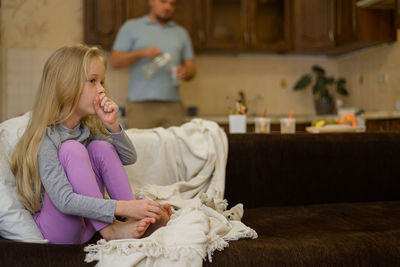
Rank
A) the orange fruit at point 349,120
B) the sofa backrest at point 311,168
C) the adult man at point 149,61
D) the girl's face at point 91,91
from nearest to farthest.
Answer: the girl's face at point 91,91, the sofa backrest at point 311,168, the orange fruit at point 349,120, the adult man at point 149,61

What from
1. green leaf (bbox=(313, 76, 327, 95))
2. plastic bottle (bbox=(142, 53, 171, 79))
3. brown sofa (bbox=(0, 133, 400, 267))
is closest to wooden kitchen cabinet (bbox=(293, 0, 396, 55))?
green leaf (bbox=(313, 76, 327, 95))

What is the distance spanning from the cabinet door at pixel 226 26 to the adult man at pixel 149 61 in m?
0.47

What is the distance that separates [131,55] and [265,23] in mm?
1387

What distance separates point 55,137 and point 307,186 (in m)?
1.17

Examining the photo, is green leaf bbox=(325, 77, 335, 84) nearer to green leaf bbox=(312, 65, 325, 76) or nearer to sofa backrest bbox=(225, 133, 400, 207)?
green leaf bbox=(312, 65, 325, 76)

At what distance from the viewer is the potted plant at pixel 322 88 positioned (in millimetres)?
4465

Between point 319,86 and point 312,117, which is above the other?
point 319,86

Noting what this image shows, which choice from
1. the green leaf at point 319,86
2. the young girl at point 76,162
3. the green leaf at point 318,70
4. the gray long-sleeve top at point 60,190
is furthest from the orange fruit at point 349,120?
the green leaf at point 318,70

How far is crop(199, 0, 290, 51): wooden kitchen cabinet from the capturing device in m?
4.14

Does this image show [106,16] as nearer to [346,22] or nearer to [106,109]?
[346,22]

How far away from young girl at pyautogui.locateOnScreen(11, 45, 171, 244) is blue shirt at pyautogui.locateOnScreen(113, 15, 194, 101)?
2080 millimetres

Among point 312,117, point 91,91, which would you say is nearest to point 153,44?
point 312,117

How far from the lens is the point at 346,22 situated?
406 cm

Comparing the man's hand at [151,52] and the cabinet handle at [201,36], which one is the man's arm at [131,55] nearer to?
the man's hand at [151,52]
